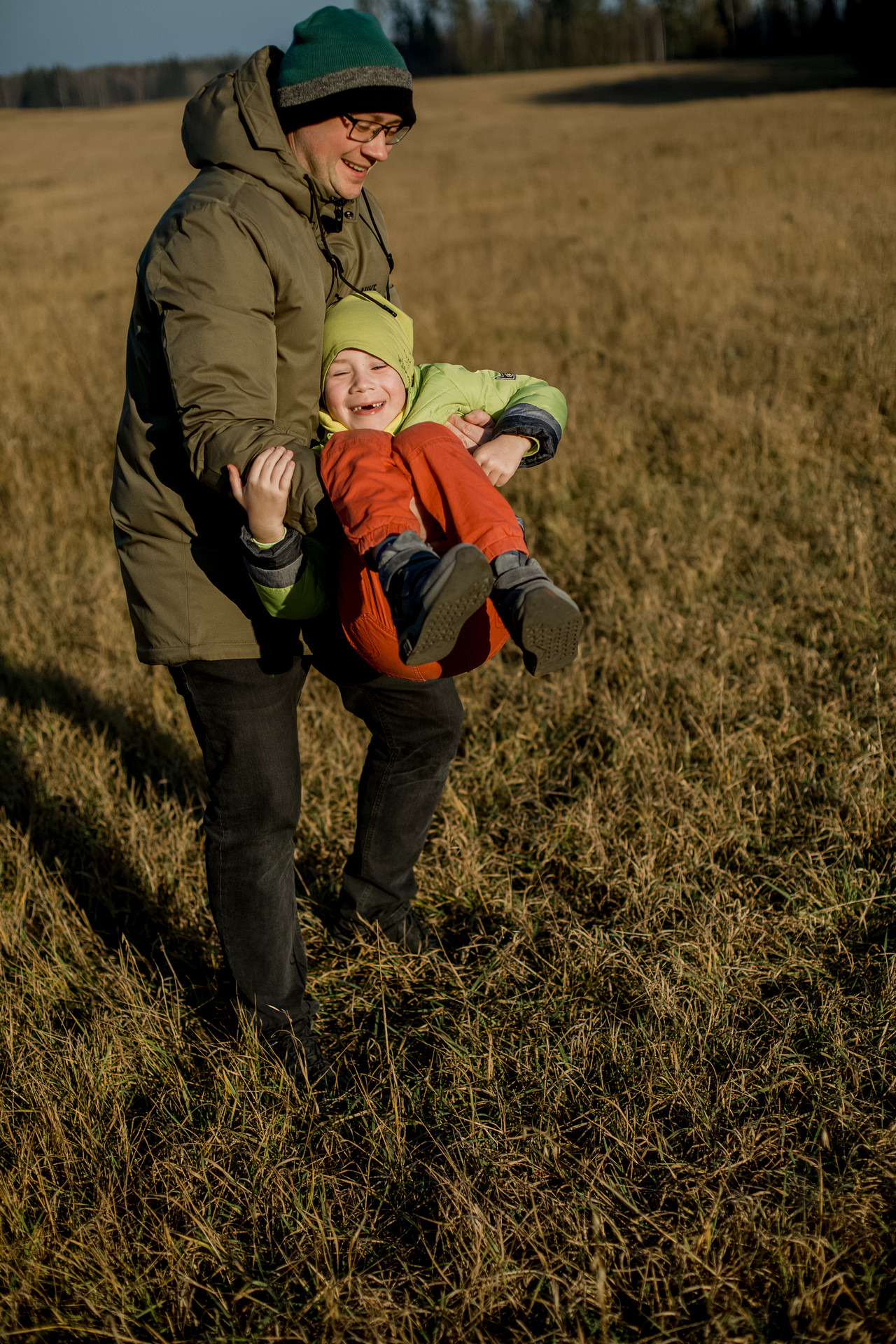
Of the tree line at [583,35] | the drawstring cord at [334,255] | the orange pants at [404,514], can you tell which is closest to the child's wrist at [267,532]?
the orange pants at [404,514]

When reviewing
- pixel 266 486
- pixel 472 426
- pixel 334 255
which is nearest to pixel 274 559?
pixel 266 486

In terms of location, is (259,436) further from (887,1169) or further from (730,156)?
(730,156)

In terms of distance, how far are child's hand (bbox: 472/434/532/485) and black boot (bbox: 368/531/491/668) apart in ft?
1.38

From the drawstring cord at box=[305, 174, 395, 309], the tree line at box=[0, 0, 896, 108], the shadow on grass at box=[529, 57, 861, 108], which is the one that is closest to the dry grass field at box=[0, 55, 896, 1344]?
the drawstring cord at box=[305, 174, 395, 309]

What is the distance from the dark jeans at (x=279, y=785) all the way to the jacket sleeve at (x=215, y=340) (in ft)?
1.75

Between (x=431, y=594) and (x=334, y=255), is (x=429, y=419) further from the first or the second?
(x=431, y=594)

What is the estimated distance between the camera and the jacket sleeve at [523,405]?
2.13m

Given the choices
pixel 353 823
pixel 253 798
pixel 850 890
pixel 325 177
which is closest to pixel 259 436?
pixel 325 177

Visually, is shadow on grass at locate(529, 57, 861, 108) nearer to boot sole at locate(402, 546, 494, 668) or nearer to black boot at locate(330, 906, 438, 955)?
black boot at locate(330, 906, 438, 955)

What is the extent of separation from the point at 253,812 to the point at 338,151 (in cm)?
151

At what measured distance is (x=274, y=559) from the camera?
184cm

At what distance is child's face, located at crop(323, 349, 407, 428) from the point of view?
2.15 meters

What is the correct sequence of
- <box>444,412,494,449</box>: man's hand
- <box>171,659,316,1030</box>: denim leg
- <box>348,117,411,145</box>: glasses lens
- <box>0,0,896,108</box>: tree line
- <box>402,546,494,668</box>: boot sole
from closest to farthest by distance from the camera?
<box>402,546,494,668</box>: boot sole
<box>348,117,411,145</box>: glasses lens
<box>171,659,316,1030</box>: denim leg
<box>444,412,494,449</box>: man's hand
<box>0,0,896,108</box>: tree line

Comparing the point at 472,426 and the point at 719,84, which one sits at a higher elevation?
the point at 719,84
